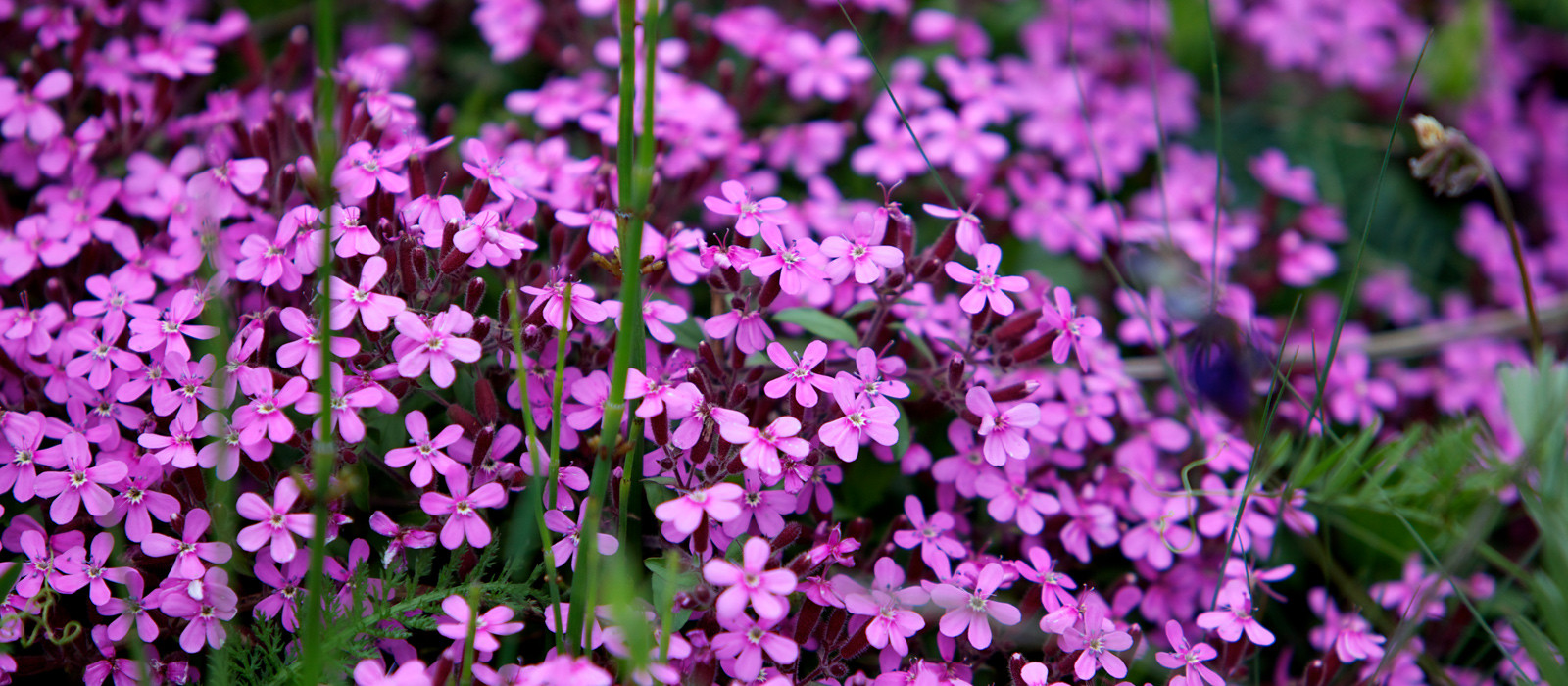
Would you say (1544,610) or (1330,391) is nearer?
(1544,610)

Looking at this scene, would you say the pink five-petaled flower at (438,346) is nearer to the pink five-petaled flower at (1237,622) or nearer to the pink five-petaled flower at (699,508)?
the pink five-petaled flower at (699,508)

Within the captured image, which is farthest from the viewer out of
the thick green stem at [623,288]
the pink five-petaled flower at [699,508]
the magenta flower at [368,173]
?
the magenta flower at [368,173]

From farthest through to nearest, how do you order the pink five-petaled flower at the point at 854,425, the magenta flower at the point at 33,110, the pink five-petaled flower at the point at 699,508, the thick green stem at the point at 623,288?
the magenta flower at the point at 33,110 < the pink five-petaled flower at the point at 854,425 < the pink five-petaled flower at the point at 699,508 < the thick green stem at the point at 623,288

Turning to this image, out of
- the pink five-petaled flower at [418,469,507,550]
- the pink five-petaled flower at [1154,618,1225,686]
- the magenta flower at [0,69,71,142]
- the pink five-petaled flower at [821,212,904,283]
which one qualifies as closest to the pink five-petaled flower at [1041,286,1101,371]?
the pink five-petaled flower at [821,212,904,283]

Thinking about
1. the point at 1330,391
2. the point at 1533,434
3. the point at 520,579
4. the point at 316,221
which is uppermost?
the point at 316,221

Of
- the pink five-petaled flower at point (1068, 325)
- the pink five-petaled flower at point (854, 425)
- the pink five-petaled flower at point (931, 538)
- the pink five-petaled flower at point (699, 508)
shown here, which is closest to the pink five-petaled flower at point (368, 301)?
the pink five-petaled flower at point (699, 508)

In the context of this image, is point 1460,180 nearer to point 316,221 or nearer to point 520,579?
point 520,579

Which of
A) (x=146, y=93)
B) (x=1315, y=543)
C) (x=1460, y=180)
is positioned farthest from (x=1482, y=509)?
(x=146, y=93)
